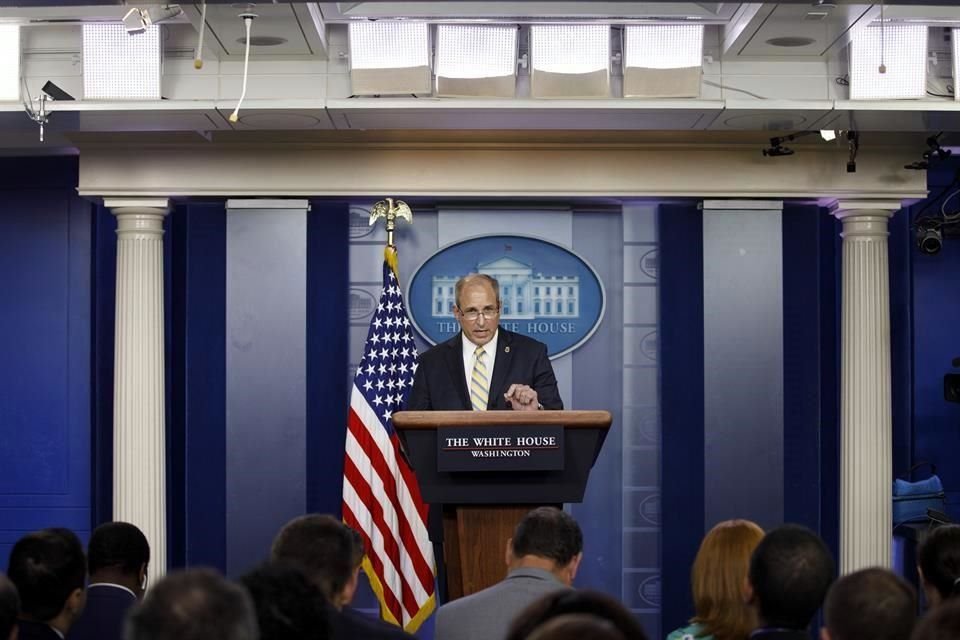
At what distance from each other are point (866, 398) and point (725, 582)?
11.6ft

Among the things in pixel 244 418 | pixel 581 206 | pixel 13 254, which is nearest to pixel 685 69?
pixel 581 206

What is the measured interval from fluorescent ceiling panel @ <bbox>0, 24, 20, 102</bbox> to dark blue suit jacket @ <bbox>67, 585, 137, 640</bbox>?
2.91 m

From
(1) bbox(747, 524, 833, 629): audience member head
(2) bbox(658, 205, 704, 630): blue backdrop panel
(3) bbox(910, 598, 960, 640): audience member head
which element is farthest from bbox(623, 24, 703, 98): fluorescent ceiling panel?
(3) bbox(910, 598, 960, 640): audience member head

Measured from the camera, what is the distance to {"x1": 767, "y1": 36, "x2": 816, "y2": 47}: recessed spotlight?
548cm

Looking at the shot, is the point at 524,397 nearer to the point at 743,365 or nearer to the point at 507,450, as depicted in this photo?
the point at 507,450

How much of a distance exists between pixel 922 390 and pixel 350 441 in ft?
10.6

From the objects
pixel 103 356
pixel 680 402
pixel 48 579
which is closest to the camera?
pixel 48 579

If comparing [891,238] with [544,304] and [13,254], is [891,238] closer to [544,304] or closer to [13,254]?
[544,304]

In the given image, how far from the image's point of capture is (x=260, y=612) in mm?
2160

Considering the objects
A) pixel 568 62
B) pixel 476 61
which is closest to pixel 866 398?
pixel 568 62

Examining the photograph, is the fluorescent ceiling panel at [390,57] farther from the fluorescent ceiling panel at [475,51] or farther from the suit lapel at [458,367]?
the suit lapel at [458,367]

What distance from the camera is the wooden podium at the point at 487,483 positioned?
4090mm

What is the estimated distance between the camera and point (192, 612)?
176 cm

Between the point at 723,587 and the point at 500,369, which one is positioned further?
the point at 500,369
